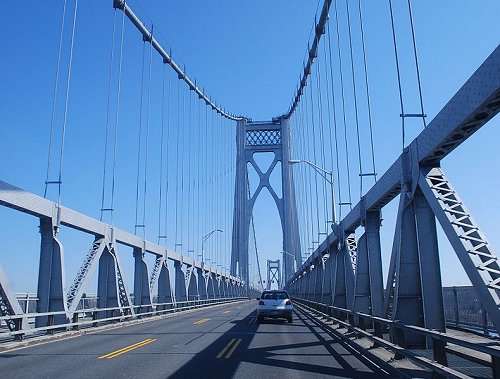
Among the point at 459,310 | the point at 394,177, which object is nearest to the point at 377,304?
the point at 459,310

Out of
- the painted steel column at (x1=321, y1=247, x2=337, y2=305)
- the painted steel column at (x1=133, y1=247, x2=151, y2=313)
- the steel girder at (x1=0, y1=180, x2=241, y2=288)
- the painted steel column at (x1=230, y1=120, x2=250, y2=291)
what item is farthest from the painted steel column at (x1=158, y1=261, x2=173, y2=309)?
the painted steel column at (x1=230, y1=120, x2=250, y2=291)

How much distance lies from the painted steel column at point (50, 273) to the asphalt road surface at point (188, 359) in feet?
7.78

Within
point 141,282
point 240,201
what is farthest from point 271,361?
point 240,201

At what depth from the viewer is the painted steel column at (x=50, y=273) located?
1889 centimetres

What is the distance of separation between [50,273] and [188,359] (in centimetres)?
934

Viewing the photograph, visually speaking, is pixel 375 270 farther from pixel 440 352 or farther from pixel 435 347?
pixel 440 352

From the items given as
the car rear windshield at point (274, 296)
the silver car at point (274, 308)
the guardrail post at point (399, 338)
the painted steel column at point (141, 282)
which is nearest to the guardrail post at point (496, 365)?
the guardrail post at point (399, 338)

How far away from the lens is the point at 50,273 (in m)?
19.0

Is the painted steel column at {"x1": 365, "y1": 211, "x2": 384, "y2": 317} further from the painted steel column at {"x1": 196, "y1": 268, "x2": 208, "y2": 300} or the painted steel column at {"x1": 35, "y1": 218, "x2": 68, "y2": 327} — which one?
the painted steel column at {"x1": 196, "y1": 268, "x2": 208, "y2": 300}

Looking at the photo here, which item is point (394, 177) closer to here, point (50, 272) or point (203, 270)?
point (50, 272)

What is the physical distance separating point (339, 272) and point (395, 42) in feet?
38.1

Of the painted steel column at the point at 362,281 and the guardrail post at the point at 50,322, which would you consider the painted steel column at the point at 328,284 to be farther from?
the guardrail post at the point at 50,322

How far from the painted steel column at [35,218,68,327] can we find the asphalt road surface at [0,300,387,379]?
2.37 metres

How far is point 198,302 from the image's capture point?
48.6m
